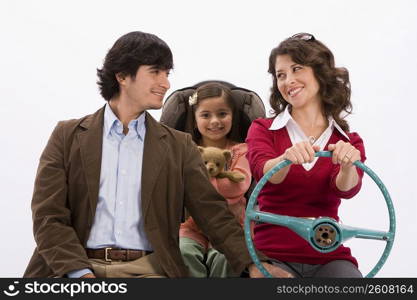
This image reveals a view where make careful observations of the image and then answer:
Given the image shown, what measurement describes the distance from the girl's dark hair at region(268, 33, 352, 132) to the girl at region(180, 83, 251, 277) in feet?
1.77

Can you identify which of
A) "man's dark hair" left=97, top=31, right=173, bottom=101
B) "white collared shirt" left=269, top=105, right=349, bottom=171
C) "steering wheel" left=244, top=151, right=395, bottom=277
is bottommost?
"steering wheel" left=244, top=151, right=395, bottom=277

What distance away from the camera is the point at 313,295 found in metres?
2.24

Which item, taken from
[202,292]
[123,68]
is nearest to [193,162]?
[123,68]

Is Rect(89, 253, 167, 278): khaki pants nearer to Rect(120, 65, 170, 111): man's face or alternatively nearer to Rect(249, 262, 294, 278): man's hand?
Rect(249, 262, 294, 278): man's hand

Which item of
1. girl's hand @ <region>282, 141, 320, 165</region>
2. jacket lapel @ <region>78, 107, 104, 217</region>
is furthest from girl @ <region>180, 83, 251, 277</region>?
girl's hand @ <region>282, 141, 320, 165</region>

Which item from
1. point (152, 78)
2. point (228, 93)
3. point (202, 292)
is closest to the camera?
point (202, 292)

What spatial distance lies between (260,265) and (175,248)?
1.63 ft

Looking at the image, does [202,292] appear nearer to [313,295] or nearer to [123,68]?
[313,295]

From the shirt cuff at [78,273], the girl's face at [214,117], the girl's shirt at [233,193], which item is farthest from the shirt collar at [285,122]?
the shirt cuff at [78,273]

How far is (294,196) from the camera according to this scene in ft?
8.79

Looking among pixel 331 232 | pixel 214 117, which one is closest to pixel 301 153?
pixel 331 232

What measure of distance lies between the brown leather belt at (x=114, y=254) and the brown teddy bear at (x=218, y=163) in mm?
673

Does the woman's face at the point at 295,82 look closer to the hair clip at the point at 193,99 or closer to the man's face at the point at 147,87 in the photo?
the man's face at the point at 147,87

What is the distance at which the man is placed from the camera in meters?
2.56
